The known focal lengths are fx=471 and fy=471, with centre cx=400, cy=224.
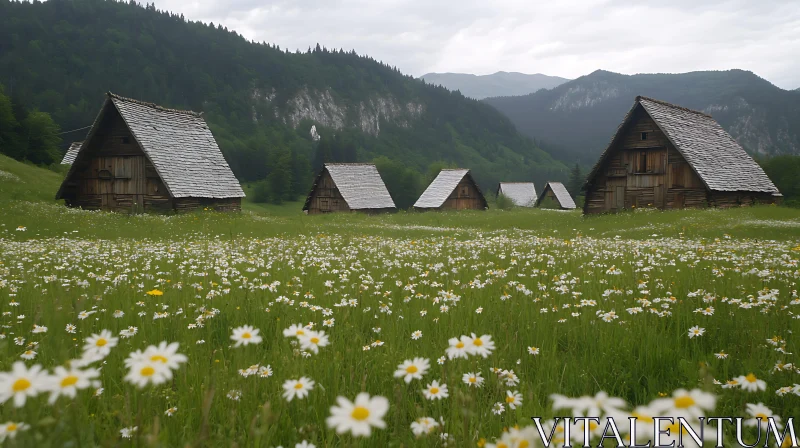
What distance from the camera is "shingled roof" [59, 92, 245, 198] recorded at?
30.6 metres

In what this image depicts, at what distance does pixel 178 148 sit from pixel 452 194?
39806 millimetres

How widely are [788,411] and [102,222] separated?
2609 centimetres

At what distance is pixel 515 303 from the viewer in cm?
559

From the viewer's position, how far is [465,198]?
6756 cm

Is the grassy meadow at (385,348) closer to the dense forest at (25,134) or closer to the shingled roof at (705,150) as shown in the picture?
the shingled roof at (705,150)

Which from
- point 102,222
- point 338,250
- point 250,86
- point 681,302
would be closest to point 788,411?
point 681,302

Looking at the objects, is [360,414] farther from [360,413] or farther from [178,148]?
[178,148]

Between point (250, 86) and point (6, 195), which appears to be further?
point (250, 86)

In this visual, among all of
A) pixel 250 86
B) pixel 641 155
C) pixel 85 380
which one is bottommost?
pixel 85 380

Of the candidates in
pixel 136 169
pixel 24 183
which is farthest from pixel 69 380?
pixel 24 183

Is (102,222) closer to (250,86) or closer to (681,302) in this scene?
(681,302)

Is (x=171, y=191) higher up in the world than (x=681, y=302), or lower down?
higher up

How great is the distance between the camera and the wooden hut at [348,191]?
5816 cm

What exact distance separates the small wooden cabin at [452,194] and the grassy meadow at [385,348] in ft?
179
